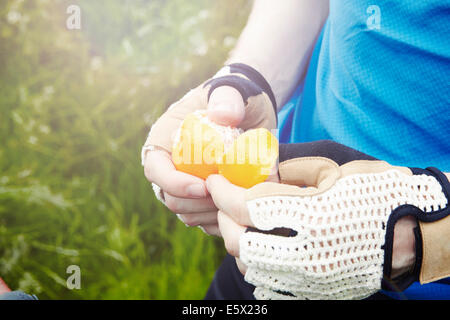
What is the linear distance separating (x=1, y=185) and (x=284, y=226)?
4.29 feet

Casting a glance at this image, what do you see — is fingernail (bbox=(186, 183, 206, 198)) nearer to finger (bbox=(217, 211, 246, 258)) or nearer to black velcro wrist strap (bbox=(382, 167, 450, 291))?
finger (bbox=(217, 211, 246, 258))

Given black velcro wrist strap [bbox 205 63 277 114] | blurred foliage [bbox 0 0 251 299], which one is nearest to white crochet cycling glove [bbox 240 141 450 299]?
black velcro wrist strap [bbox 205 63 277 114]

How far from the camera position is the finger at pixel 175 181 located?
Answer: 0.65 m

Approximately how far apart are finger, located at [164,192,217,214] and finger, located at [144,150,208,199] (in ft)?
0.12

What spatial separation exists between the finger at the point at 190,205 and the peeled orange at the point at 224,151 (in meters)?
0.05

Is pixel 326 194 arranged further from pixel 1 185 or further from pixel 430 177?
pixel 1 185

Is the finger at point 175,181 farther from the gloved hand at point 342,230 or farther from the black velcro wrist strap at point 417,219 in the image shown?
the black velcro wrist strap at point 417,219

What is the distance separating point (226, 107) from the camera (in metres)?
0.66

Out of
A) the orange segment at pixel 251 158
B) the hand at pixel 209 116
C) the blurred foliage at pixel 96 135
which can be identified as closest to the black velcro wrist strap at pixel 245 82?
the hand at pixel 209 116

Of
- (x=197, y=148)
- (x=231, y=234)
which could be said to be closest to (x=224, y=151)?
(x=197, y=148)

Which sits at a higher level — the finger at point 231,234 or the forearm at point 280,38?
the forearm at point 280,38

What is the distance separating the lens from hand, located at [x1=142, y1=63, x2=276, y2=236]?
66 centimetres

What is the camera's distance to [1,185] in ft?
4.75

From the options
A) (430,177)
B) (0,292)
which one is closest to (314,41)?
(430,177)
